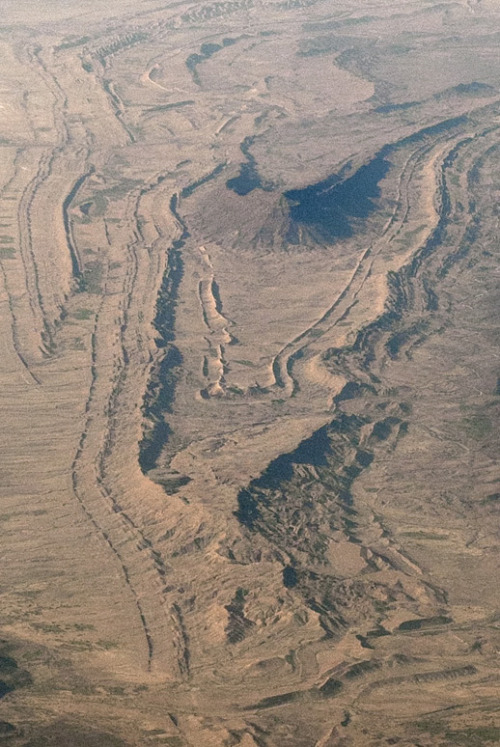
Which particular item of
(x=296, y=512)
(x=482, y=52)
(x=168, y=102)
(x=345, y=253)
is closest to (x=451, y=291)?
(x=345, y=253)

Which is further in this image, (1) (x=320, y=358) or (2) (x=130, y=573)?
(1) (x=320, y=358)

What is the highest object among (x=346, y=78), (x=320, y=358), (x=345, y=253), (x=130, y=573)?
(x=346, y=78)

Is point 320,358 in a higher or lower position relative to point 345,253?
lower

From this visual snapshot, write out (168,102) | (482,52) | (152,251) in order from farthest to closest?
(482,52) < (168,102) < (152,251)

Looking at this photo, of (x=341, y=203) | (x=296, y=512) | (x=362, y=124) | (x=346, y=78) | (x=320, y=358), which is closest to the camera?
(x=296, y=512)

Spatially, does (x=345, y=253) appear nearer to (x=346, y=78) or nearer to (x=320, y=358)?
(x=320, y=358)

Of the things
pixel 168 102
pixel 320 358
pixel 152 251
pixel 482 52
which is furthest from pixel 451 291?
pixel 482 52
